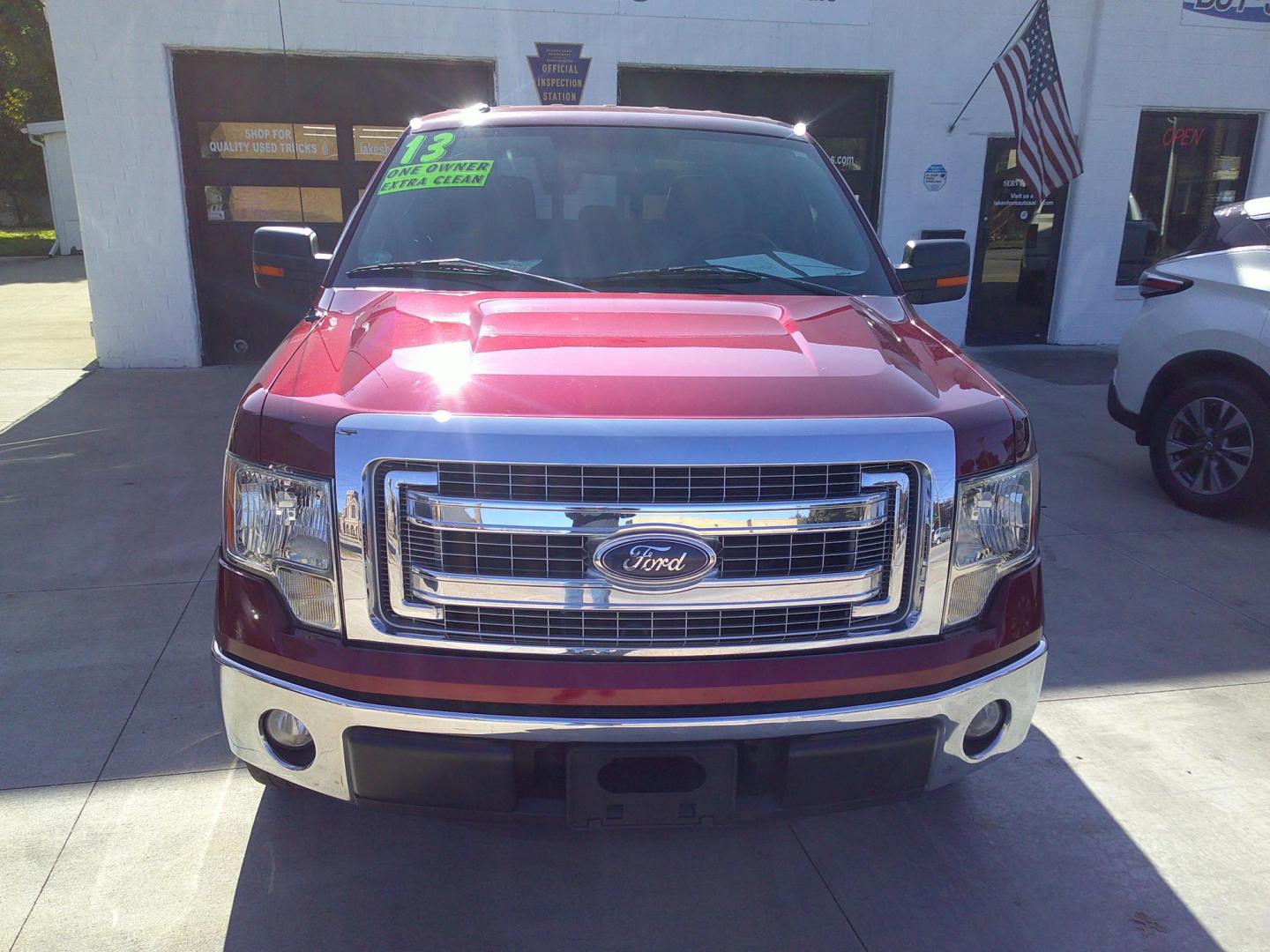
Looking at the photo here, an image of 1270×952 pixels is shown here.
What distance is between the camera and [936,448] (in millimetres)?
2113

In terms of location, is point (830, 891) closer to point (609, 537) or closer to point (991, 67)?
point (609, 537)

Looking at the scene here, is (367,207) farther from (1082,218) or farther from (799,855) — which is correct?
(1082,218)

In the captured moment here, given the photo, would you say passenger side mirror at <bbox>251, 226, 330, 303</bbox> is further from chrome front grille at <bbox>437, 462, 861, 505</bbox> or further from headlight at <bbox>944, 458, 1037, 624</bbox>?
headlight at <bbox>944, 458, 1037, 624</bbox>

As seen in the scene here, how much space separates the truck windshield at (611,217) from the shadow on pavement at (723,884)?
164 cm

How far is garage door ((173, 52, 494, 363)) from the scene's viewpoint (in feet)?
29.5

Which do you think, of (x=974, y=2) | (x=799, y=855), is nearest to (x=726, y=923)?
(x=799, y=855)

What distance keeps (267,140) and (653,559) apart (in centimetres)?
860

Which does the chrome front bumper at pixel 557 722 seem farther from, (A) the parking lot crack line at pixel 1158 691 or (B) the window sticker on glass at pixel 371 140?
(B) the window sticker on glass at pixel 371 140

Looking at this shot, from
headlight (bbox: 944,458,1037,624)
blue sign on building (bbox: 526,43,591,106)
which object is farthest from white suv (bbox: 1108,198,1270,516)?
blue sign on building (bbox: 526,43,591,106)

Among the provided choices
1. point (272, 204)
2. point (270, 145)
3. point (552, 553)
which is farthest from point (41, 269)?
point (552, 553)

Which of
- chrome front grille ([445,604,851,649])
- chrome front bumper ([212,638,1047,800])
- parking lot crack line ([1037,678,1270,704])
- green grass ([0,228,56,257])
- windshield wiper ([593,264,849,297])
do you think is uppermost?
windshield wiper ([593,264,849,297])

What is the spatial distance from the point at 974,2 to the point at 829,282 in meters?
8.38

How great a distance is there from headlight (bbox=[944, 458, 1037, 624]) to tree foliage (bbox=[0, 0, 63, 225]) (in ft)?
141

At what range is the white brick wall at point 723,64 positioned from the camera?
865 centimetres
